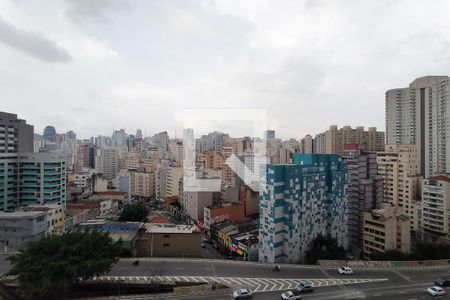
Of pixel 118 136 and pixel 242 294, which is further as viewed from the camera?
pixel 118 136

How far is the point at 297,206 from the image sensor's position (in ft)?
29.4

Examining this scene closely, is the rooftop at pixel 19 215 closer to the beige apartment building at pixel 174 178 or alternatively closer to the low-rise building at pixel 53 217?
the low-rise building at pixel 53 217

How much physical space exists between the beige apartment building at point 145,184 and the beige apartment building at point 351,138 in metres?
13.4

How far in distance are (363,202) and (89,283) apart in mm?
9681

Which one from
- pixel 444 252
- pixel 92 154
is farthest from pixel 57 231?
pixel 92 154

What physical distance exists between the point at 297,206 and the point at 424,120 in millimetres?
12686

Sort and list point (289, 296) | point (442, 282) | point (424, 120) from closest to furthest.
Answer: point (289, 296), point (442, 282), point (424, 120)

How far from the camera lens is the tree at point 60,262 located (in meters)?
5.36

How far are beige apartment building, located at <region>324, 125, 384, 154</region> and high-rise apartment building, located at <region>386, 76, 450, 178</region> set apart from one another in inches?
106

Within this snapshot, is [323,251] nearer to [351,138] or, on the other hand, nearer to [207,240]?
[207,240]

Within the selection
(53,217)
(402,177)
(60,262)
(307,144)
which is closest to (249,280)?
(60,262)

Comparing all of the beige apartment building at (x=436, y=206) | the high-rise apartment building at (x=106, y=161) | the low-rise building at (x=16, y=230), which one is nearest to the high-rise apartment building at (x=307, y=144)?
the beige apartment building at (x=436, y=206)

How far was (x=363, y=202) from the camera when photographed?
11.8 m

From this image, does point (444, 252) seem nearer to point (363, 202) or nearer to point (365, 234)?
point (365, 234)
